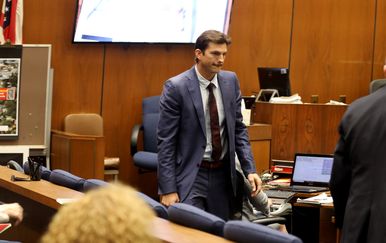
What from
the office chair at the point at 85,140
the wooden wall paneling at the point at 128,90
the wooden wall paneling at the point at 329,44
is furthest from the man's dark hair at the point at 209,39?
the wooden wall paneling at the point at 329,44

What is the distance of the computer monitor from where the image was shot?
7.18 meters

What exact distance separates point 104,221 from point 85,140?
5167mm

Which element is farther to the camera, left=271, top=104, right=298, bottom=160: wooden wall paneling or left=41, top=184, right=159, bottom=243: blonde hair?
left=271, top=104, right=298, bottom=160: wooden wall paneling

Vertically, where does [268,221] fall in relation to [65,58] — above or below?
below

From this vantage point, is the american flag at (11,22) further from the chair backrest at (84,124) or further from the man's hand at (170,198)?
the man's hand at (170,198)

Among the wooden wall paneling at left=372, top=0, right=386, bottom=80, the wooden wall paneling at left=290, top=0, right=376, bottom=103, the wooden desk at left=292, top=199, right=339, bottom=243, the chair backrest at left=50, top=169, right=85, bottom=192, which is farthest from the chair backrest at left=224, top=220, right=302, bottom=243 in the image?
the wooden wall paneling at left=372, top=0, right=386, bottom=80

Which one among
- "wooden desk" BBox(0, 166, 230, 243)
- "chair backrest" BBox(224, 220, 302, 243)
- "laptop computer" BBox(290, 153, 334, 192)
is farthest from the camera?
"laptop computer" BBox(290, 153, 334, 192)

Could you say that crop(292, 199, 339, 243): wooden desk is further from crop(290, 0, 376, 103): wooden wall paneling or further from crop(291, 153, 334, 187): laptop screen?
crop(290, 0, 376, 103): wooden wall paneling

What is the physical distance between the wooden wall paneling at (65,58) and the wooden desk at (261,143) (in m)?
1.78

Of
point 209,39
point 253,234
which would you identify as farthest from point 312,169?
point 253,234

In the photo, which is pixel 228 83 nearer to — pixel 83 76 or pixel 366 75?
pixel 83 76

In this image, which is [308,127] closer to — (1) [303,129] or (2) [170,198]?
(1) [303,129]

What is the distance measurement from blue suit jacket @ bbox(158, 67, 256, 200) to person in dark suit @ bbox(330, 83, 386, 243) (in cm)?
126

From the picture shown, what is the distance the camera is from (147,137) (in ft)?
23.5
